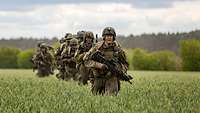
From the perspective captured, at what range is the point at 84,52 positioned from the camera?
968 inches

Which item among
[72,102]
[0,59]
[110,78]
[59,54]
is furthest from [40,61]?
[0,59]

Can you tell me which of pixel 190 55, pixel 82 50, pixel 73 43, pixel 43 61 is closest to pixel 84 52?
pixel 82 50

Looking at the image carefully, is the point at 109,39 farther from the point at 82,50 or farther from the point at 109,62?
the point at 82,50

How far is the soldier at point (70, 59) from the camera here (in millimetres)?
29188

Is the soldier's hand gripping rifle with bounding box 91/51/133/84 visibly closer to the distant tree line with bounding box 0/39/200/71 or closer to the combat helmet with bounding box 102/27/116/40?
the combat helmet with bounding box 102/27/116/40

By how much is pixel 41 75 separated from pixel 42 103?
83.4 ft

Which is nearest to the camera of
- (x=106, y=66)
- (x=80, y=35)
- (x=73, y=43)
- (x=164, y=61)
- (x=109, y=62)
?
(x=106, y=66)

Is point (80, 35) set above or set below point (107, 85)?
above

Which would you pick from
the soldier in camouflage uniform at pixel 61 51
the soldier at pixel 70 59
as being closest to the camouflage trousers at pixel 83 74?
the soldier at pixel 70 59

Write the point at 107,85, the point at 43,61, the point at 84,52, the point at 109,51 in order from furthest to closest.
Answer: the point at 43,61, the point at 84,52, the point at 107,85, the point at 109,51

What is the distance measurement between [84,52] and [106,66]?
7.54 meters

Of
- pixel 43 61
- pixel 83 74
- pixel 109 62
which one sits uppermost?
pixel 109 62

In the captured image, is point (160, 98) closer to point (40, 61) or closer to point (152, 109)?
point (152, 109)

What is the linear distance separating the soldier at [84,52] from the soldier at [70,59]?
3.88 m
